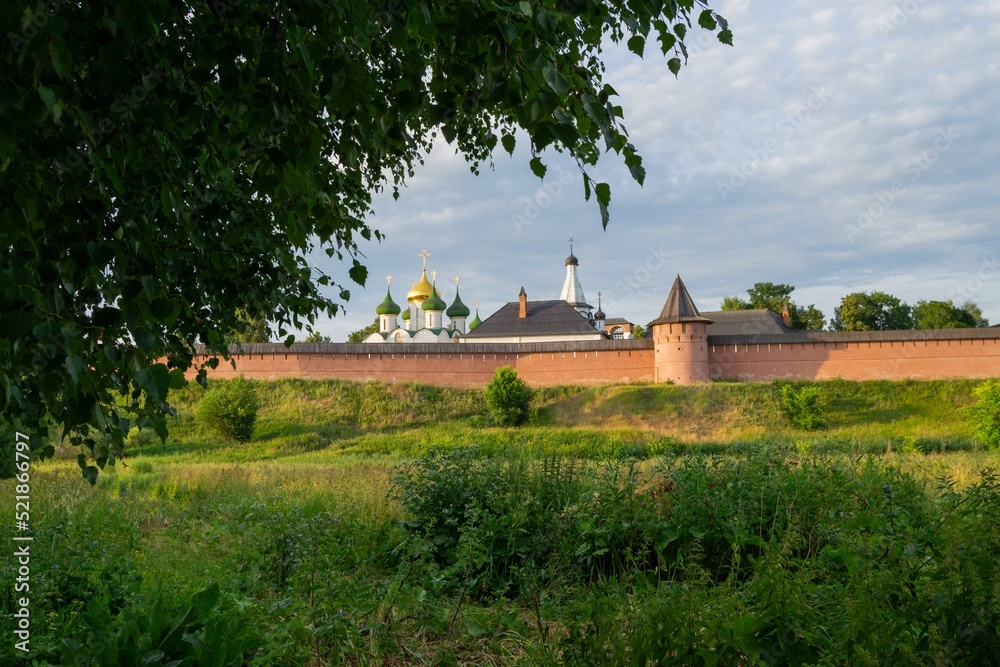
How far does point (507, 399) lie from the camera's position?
24.8 metres

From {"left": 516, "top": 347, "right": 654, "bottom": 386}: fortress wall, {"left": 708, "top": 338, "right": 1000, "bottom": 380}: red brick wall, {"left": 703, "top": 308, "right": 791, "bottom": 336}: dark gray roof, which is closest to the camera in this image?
{"left": 708, "top": 338, "right": 1000, "bottom": 380}: red brick wall

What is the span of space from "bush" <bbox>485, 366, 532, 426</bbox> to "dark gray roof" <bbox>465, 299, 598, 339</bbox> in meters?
10.9

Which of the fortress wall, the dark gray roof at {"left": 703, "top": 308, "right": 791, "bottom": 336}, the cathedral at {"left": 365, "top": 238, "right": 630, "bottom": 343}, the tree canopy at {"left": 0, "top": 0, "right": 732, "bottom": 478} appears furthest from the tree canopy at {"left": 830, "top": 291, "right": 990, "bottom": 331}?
the tree canopy at {"left": 0, "top": 0, "right": 732, "bottom": 478}

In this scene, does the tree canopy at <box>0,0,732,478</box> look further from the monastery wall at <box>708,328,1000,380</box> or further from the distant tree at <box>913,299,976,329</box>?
the distant tree at <box>913,299,976,329</box>

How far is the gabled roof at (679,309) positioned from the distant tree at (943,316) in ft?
72.8

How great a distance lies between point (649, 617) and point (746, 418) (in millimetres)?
23237

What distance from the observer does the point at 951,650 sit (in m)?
1.99

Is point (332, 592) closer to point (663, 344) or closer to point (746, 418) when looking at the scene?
point (746, 418)

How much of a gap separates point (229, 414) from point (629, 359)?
14609mm

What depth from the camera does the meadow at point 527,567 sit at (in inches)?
86.9

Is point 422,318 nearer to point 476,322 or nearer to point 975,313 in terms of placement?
point 476,322

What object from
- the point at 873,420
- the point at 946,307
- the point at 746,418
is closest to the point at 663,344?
the point at 746,418

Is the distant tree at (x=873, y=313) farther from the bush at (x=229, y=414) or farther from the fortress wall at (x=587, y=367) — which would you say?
the bush at (x=229, y=414)

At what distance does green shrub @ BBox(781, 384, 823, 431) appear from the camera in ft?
75.4
